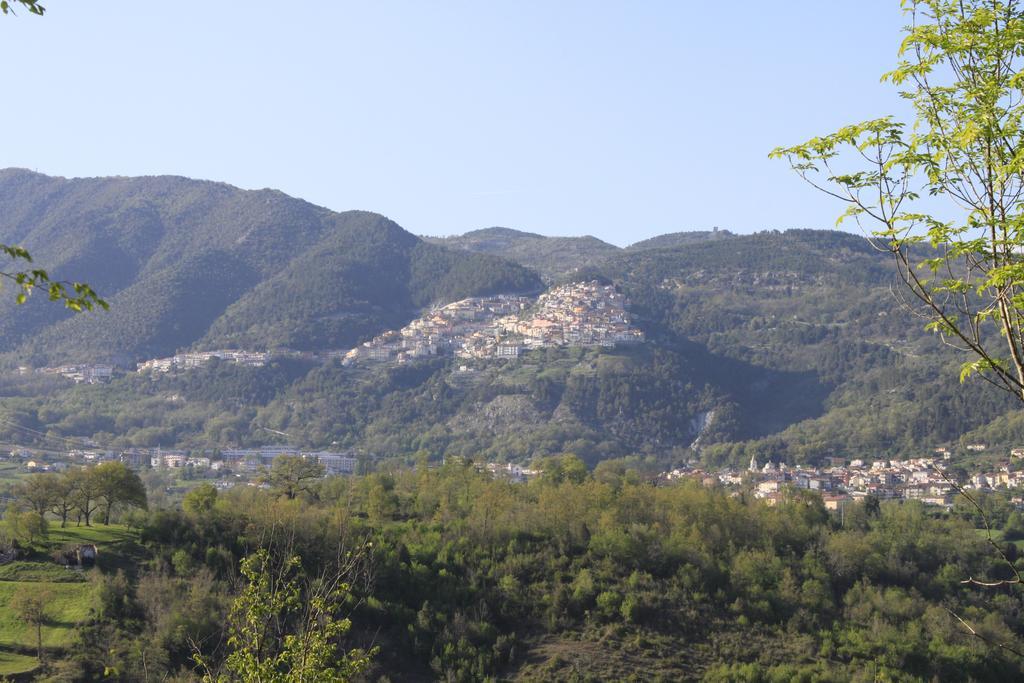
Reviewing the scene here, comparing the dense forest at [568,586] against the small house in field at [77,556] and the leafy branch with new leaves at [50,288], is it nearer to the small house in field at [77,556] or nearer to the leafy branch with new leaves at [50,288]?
the small house in field at [77,556]

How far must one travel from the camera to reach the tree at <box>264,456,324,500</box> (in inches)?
1951

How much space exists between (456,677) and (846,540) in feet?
61.4

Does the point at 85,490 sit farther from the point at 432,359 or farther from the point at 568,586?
the point at 432,359

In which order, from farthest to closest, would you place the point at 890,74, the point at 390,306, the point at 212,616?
1. the point at 390,306
2. the point at 212,616
3. the point at 890,74

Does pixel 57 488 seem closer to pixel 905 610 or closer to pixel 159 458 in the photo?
pixel 905 610

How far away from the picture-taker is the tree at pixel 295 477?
49562 mm

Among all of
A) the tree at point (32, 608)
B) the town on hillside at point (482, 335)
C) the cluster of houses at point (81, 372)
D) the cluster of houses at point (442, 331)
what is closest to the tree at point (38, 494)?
the tree at point (32, 608)

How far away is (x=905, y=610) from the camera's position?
40.4m

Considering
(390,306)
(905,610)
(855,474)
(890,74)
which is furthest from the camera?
(390,306)

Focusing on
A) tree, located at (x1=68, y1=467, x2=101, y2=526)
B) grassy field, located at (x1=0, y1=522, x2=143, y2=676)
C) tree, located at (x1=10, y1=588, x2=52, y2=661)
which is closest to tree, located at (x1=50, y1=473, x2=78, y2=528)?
tree, located at (x1=68, y1=467, x2=101, y2=526)

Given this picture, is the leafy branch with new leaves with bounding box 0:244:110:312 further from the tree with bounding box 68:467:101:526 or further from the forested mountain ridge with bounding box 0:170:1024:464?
the forested mountain ridge with bounding box 0:170:1024:464

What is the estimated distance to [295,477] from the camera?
51.2 metres

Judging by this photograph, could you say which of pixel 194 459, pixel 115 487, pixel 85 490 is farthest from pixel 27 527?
pixel 194 459

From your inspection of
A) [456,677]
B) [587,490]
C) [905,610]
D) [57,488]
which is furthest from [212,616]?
[905,610]
